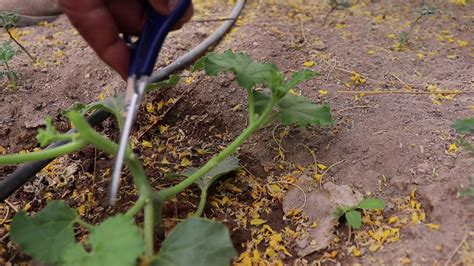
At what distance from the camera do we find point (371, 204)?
1.35m

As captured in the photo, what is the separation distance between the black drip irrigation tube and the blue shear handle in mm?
430

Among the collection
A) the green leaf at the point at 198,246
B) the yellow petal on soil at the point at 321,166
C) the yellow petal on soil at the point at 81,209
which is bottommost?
the yellow petal on soil at the point at 81,209

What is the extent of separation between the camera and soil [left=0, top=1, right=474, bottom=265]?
54.2 inches

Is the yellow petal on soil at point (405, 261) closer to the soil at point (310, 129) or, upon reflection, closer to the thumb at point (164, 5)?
the soil at point (310, 129)

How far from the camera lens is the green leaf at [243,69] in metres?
1.48

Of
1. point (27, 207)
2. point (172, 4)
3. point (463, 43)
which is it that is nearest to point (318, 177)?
point (172, 4)

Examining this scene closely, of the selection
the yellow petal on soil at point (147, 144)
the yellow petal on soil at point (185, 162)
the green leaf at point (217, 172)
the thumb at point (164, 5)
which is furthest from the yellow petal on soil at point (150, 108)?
the thumb at point (164, 5)

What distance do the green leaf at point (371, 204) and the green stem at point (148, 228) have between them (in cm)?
52

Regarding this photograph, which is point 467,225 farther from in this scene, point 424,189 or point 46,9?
point 46,9

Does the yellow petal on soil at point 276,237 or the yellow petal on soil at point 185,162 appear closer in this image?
the yellow petal on soil at point 276,237

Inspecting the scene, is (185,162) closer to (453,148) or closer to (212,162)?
(212,162)

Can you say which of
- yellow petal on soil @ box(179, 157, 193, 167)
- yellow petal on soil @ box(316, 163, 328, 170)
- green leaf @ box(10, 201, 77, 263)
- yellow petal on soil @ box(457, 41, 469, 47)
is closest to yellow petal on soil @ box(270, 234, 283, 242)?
yellow petal on soil @ box(316, 163, 328, 170)

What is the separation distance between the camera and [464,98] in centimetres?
182

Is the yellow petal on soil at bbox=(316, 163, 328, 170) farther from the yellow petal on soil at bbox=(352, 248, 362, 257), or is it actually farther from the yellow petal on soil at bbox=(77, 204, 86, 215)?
the yellow petal on soil at bbox=(77, 204, 86, 215)
